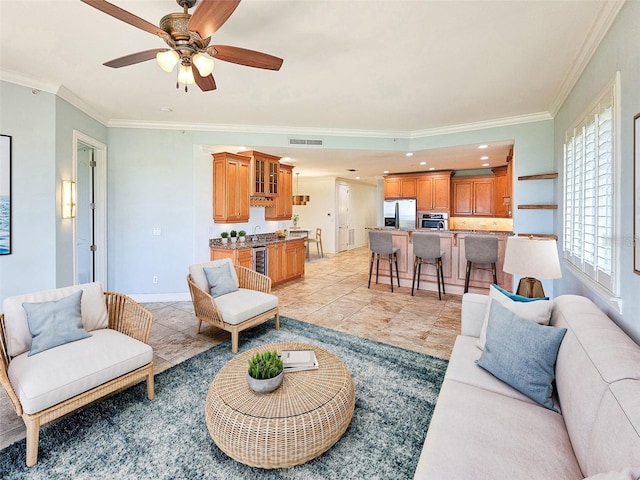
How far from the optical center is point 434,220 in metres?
7.70

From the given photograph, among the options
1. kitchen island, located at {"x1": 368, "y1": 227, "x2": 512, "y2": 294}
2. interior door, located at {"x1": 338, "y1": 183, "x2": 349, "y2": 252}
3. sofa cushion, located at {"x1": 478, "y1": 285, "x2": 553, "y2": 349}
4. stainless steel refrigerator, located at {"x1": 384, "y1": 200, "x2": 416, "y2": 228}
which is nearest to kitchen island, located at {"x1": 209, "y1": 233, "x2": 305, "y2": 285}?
kitchen island, located at {"x1": 368, "y1": 227, "x2": 512, "y2": 294}

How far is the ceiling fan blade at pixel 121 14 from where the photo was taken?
5.23 ft

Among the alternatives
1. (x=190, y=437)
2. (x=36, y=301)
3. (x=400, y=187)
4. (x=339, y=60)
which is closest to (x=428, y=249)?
(x=339, y=60)

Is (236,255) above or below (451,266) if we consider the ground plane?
above

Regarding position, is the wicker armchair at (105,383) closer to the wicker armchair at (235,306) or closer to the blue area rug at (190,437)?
the blue area rug at (190,437)

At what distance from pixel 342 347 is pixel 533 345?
Answer: 6.04ft

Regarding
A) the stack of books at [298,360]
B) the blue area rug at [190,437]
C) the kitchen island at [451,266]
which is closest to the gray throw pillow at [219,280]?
the blue area rug at [190,437]

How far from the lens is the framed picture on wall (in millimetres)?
3107

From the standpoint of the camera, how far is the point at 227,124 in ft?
15.8

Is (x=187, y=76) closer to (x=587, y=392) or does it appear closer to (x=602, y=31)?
(x=587, y=392)

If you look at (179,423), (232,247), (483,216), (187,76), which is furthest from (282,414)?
(483,216)

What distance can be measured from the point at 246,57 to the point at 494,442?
2.61m

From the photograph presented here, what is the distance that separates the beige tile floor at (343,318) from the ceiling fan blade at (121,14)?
2566 mm

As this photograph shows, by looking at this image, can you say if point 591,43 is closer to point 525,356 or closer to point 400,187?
point 525,356
